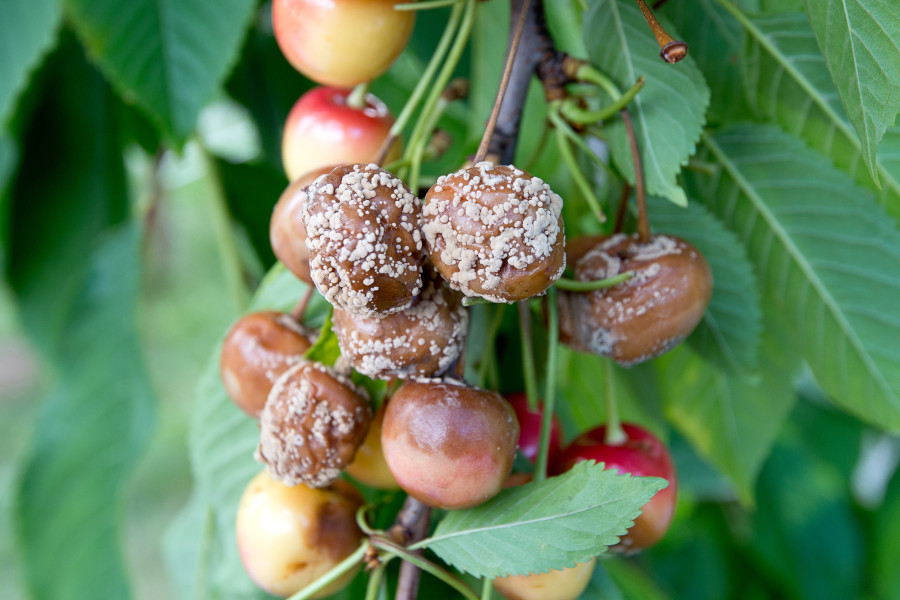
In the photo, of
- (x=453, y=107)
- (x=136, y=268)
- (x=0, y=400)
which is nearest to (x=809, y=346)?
(x=453, y=107)

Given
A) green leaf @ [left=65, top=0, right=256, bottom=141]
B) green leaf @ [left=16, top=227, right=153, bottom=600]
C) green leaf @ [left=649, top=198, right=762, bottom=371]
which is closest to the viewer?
green leaf @ [left=649, top=198, right=762, bottom=371]

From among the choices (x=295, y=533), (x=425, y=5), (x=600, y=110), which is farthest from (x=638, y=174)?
(x=295, y=533)

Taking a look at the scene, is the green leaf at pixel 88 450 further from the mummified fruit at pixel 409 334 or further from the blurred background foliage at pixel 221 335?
the mummified fruit at pixel 409 334

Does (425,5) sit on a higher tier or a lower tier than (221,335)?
higher

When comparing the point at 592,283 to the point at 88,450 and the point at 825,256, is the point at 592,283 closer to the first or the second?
the point at 825,256

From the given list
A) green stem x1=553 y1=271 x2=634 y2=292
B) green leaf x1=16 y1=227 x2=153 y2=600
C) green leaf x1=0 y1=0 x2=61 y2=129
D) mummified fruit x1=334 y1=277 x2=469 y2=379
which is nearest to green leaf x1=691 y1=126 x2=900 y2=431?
green stem x1=553 y1=271 x2=634 y2=292

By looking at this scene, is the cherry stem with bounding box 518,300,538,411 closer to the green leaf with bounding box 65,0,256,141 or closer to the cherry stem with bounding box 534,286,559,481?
the cherry stem with bounding box 534,286,559,481

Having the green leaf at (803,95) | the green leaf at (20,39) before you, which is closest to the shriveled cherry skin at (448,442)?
the green leaf at (803,95)
